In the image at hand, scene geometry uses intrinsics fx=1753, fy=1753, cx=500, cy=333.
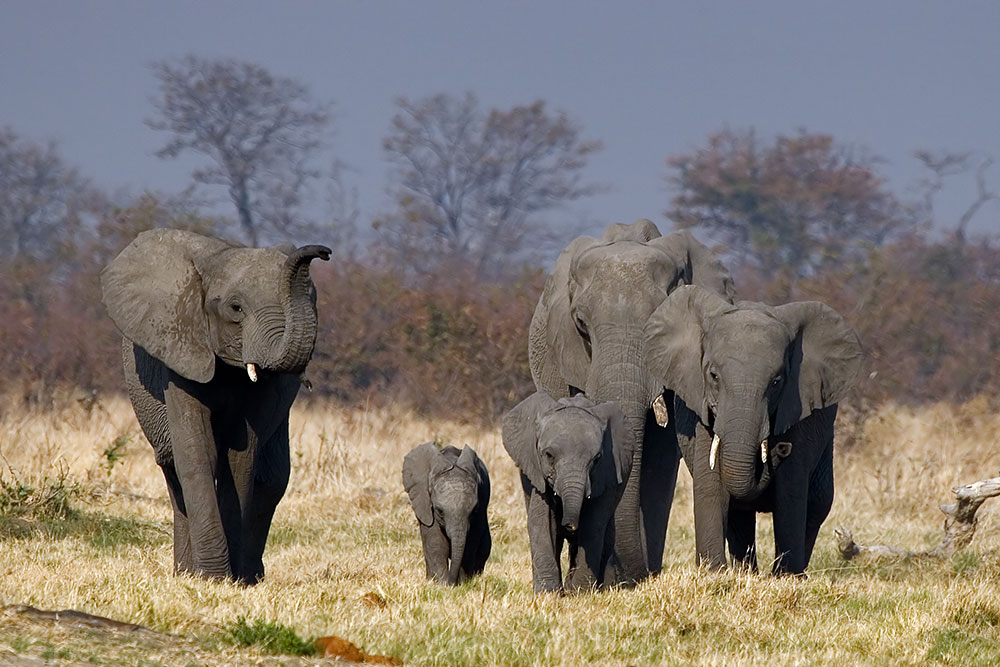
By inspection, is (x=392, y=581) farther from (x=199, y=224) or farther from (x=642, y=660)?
(x=199, y=224)

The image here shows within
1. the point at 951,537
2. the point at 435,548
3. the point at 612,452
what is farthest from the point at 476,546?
the point at 951,537

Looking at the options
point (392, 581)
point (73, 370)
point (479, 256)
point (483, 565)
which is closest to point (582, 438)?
point (392, 581)

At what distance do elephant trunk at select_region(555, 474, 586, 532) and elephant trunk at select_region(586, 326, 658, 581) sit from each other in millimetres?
1213

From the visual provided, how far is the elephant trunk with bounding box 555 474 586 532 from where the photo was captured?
360 inches

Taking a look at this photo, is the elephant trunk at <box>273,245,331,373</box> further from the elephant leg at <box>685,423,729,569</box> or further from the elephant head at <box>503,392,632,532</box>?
the elephant leg at <box>685,423,729,569</box>

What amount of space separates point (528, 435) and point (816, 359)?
182 cm

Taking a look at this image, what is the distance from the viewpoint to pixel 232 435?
32.8 ft

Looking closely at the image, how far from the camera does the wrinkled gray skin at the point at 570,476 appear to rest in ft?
30.3

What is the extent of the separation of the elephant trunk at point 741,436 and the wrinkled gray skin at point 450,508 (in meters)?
1.87

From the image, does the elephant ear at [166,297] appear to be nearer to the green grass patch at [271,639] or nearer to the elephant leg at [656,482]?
the green grass patch at [271,639]

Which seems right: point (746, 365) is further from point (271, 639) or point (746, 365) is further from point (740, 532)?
point (271, 639)

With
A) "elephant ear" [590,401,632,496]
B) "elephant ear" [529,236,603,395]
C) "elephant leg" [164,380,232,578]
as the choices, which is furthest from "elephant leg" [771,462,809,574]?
"elephant leg" [164,380,232,578]

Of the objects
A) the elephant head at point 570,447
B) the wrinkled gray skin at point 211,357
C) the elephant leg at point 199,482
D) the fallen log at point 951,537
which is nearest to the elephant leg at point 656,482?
the elephant head at point 570,447

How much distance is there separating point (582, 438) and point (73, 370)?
17289 mm
